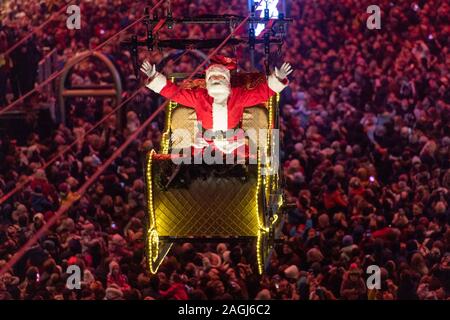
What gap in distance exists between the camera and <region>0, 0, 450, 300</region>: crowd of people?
12469mm

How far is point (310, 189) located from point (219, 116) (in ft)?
7.98

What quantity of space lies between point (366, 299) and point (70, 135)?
5332 mm

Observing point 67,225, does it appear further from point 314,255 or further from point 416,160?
point 416,160

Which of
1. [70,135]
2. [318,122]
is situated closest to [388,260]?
[318,122]

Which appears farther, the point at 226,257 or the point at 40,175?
the point at 40,175

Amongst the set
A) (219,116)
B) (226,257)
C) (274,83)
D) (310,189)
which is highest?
(274,83)

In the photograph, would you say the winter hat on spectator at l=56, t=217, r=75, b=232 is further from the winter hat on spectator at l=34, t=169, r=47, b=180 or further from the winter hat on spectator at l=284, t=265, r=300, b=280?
the winter hat on spectator at l=284, t=265, r=300, b=280

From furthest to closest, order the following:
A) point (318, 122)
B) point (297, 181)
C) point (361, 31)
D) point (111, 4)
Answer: point (111, 4), point (361, 31), point (318, 122), point (297, 181)

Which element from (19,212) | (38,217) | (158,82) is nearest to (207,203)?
(158,82)

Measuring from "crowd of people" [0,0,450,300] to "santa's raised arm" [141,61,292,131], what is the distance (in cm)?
62

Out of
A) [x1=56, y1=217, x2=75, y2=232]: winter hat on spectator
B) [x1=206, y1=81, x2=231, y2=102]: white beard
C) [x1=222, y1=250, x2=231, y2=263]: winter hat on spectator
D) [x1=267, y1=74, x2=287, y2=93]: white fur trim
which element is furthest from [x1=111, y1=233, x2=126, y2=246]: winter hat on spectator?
[x1=267, y1=74, x2=287, y2=93]: white fur trim

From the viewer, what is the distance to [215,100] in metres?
12.2
